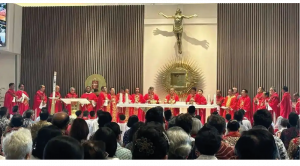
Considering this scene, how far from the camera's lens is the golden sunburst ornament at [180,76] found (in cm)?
1359

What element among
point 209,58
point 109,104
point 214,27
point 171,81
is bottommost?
point 109,104

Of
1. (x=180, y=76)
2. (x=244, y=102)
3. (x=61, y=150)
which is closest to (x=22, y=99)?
(x=180, y=76)

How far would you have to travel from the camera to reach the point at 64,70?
1447 cm

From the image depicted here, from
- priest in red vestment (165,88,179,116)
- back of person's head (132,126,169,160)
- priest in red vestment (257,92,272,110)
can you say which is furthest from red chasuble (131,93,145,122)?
back of person's head (132,126,169,160)

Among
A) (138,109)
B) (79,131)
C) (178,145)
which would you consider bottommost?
(138,109)

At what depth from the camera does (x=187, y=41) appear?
1390 cm

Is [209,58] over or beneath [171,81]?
over

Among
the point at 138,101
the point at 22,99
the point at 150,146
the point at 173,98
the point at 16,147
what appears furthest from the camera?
the point at 138,101

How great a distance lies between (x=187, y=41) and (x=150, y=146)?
1206cm

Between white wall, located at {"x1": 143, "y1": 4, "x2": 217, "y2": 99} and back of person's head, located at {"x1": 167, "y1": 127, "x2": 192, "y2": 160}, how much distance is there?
10.3 metres

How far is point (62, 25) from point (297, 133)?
1181 centimetres

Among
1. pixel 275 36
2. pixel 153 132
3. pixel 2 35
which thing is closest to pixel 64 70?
pixel 2 35

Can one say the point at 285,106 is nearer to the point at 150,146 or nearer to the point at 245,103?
the point at 245,103

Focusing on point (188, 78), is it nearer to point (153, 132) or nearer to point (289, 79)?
point (289, 79)
